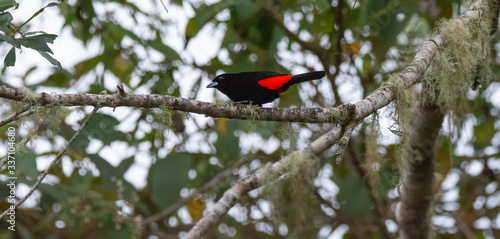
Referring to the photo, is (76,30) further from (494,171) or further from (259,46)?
(494,171)

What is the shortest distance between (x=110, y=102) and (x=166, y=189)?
1.91m

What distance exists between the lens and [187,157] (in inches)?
167

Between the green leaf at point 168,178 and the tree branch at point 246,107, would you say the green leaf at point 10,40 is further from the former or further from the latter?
the green leaf at point 168,178

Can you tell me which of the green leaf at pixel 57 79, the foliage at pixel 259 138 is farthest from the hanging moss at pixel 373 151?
the green leaf at pixel 57 79

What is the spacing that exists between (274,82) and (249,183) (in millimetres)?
680

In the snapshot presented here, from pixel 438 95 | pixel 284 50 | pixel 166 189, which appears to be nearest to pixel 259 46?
pixel 284 50

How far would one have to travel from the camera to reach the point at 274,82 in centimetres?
327

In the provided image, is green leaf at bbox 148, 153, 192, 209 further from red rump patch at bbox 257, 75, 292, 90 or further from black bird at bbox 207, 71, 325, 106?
red rump patch at bbox 257, 75, 292, 90

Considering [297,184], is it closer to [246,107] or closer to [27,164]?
[246,107]

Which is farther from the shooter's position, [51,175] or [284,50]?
[284,50]

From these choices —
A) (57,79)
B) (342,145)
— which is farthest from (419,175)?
(57,79)

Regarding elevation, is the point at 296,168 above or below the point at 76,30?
below

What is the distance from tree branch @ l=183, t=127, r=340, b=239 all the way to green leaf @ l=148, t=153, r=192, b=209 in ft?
1.51

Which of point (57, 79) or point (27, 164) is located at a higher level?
point (57, 79)
